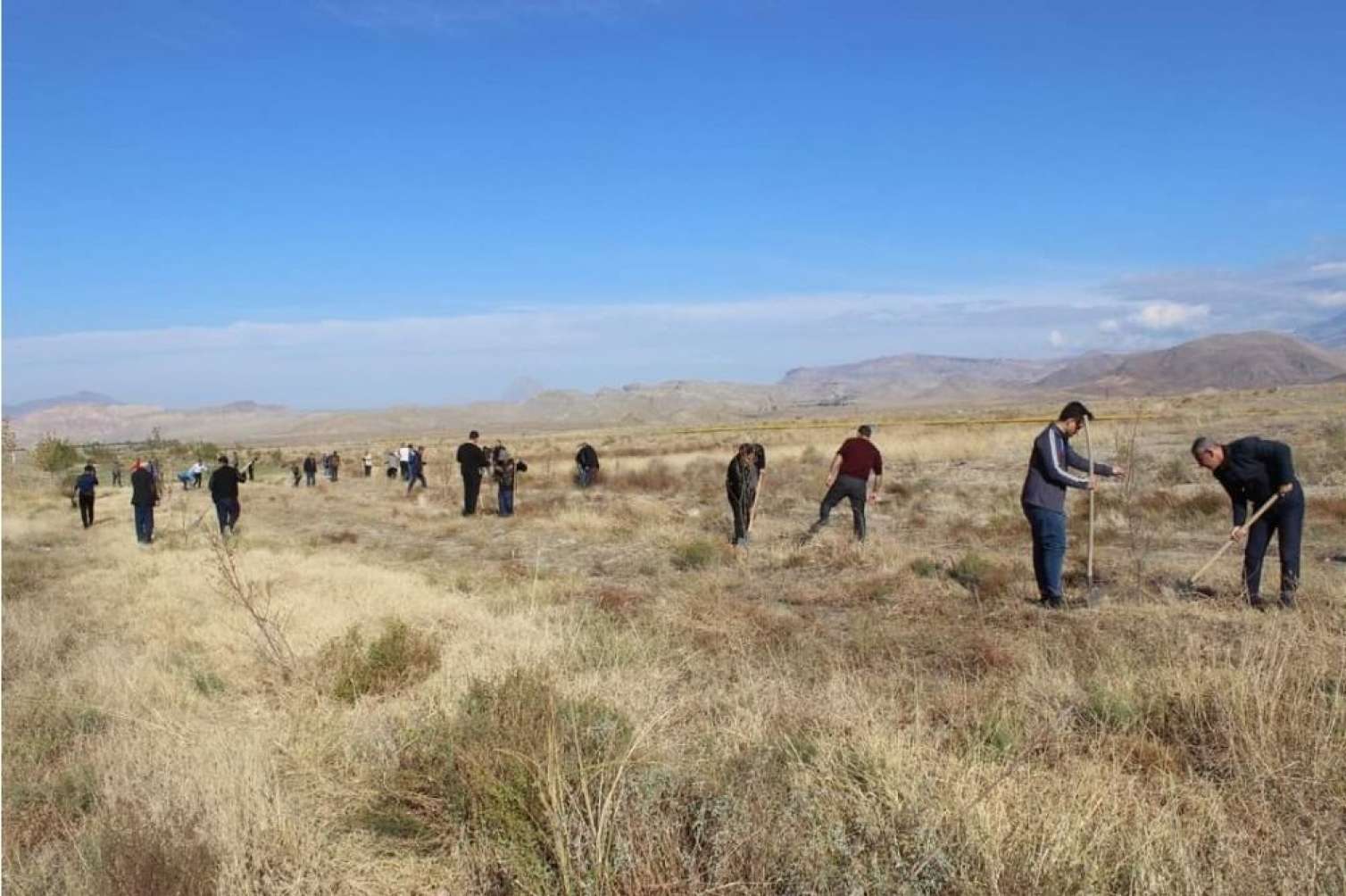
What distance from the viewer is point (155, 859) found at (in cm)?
357

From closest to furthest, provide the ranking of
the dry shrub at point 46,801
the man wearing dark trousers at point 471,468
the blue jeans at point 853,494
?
the dry shrub at point 46,801
the blue jeans at point 853,494
the man wearing dark trousers at point 471,468

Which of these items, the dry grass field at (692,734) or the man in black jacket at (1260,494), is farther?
the man in black jacket at (1260,494)

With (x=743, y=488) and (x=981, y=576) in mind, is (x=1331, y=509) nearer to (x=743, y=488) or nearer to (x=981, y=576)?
(x=981, y=576)

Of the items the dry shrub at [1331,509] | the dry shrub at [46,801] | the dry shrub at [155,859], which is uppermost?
the dry shrub at [1331,509]

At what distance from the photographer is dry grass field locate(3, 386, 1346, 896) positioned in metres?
3.32

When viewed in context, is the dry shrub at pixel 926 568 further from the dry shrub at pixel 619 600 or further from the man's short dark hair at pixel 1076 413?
the dry shrub at pixel 619 600

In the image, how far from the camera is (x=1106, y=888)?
3.02 m

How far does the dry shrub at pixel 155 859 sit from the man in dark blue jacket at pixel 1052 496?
6.92 meters

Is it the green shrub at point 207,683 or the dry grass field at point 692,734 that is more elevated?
the dry grass field at point 692,734

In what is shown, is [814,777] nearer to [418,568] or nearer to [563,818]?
[563,818]

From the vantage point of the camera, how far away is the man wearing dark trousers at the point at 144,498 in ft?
56.6

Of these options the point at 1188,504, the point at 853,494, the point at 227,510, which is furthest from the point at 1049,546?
the point at 227,510

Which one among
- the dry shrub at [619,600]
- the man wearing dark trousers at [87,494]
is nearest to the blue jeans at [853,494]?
the dry shrub at [619,600]

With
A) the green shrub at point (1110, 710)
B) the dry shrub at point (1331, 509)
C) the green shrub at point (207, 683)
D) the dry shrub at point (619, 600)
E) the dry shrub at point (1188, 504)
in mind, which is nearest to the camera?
the green shrub at point (1110, 710)
